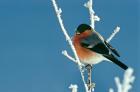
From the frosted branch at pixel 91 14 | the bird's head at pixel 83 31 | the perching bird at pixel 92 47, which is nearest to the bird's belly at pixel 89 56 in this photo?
the perching bird at pixel 92 47

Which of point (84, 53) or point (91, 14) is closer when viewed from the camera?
point (91, 14)

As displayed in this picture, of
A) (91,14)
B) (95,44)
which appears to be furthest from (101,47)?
(91,14)

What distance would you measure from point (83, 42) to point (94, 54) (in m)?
0.17

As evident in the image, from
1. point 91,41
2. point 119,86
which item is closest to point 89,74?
point 91,41

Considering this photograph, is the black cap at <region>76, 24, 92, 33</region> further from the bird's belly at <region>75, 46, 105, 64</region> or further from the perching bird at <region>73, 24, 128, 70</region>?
the bird's belly at <region>75, 46, 105, 64</region>

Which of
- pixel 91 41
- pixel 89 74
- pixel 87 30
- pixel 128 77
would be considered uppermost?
pixel 87 30

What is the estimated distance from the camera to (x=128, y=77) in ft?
2.67

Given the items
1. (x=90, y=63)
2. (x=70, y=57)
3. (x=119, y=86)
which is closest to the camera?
(x=119, y=86)

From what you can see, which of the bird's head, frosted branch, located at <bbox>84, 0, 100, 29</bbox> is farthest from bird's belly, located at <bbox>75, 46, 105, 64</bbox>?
frosted branch, located at <bbox>84, 0, 100, 29</bbox>

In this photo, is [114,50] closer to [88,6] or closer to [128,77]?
[88,6]

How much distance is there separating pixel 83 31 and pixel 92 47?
34cm

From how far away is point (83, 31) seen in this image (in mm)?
3025

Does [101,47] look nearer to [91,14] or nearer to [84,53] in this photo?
[84,53]

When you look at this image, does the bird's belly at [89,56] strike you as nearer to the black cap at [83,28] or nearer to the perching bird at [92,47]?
the perching bird at [92,47]
